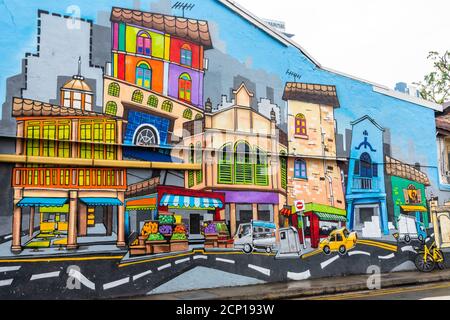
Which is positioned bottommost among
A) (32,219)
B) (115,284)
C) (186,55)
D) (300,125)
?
(115,284)

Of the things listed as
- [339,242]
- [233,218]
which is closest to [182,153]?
[233,218]

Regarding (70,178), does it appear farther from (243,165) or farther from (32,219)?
(243,165)

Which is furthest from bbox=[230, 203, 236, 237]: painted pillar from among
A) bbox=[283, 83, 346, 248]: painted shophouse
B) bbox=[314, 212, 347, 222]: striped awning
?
bbox=[314, 212, 347, 222]: striped awning

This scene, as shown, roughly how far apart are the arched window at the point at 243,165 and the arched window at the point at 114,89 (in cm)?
349

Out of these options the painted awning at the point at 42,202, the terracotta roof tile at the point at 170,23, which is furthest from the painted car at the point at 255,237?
the terracotta roof tile at the point at 170,23

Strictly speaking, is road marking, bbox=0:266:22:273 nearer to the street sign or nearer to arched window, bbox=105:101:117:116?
arched window, bbox=105:101:117:116

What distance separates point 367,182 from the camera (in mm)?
15266

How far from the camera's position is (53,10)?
33.7 feet

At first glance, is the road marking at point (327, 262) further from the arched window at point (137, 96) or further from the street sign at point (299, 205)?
the arched window at point (137, 96)

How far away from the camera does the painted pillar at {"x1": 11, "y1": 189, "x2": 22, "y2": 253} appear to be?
941 centimetres

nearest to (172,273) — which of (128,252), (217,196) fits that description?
(128,252)

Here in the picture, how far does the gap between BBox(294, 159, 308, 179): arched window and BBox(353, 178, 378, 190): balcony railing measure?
2016 millimetres

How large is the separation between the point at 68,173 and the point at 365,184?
9.32m

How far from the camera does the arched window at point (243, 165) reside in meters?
12.6
